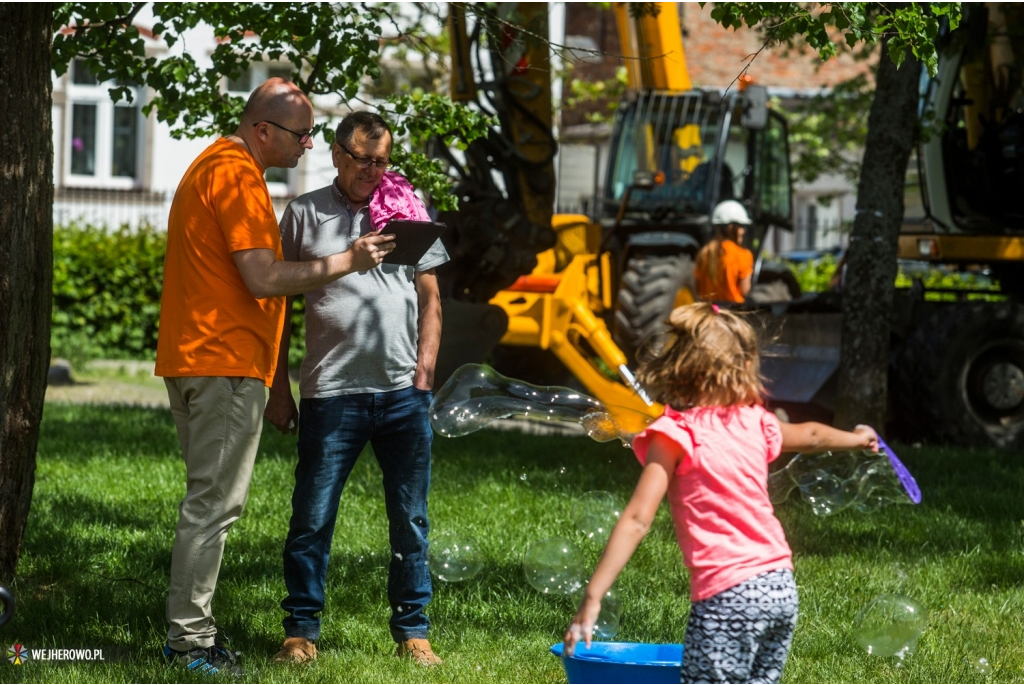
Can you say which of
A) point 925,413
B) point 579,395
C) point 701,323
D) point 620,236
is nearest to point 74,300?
point 620,236

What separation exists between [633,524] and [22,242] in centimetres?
293

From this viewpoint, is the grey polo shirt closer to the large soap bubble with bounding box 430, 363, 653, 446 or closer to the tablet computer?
the tablet computer

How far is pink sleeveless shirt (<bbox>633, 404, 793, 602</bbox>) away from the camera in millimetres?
3178

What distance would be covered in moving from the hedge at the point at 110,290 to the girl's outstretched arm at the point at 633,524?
47.8ft

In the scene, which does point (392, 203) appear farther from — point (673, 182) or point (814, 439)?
point (673, 182)

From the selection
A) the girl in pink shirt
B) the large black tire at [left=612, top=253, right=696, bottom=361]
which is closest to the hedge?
the large black tire at [left=612, top=253, right=696, bottom=361]

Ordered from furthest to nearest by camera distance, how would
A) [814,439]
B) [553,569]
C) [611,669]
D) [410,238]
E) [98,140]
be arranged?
[98,140] < [553,569] < [410,238] < [611,669] < [814,439]

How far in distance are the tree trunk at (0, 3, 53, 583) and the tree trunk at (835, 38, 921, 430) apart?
5670 millimetres

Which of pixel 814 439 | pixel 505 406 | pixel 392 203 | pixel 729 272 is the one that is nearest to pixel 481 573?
pixel 505 406

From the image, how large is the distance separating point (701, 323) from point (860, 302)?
6.14 metres

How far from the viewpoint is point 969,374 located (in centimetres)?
1045

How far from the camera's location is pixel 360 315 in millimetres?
4352

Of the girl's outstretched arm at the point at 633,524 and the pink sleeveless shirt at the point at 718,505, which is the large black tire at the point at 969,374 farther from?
the girl's outstretched arm at the point at 633,524

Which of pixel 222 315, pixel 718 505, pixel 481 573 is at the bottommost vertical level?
pixel 481 573
